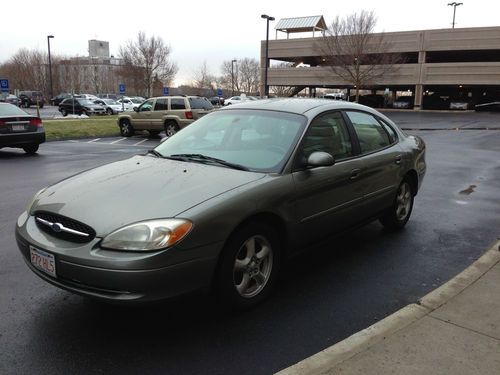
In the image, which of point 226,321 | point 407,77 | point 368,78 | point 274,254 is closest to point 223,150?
point 274,254

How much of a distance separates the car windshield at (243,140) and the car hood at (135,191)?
235mm

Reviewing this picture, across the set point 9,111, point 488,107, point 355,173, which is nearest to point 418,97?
point 488,107

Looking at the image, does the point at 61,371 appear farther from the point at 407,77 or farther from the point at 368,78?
the point at 407,77

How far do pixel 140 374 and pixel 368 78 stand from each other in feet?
165

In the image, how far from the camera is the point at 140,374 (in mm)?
2836

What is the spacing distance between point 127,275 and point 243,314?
107 centimetres

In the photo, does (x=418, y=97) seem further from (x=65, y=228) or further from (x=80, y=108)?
(x=65, y=228)

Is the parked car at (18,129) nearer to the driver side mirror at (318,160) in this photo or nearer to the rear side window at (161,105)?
the rear side window at (161,105)

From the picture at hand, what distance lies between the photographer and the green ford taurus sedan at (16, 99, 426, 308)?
3039mm

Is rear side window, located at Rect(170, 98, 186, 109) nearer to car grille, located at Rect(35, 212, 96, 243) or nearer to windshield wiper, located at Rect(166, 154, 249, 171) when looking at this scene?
windshield wiper, located at Rect(166, 154, 249, 171)

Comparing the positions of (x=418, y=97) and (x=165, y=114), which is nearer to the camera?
(x=165, y=114)

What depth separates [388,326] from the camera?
3.32m

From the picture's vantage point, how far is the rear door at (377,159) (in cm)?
496

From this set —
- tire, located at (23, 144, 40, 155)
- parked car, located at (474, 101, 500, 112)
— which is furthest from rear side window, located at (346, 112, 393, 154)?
parked car, located at (474, 101, 500, 112)
